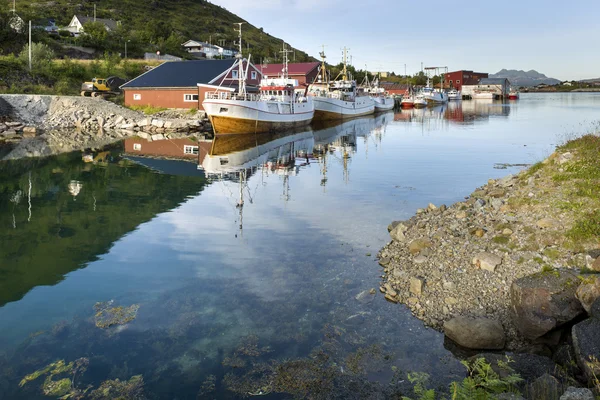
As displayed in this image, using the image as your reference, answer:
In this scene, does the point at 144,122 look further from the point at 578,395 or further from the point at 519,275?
the point at 578,395

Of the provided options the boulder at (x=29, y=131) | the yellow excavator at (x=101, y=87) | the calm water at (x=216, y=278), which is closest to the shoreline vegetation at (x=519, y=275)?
the calm water at (x=216, y=278)

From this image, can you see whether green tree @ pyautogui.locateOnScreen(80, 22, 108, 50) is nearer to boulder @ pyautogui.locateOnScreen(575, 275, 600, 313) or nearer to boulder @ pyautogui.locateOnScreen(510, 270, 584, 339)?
boulder @ pyautogui.locateOnScreen(510, 270, 584, 339)

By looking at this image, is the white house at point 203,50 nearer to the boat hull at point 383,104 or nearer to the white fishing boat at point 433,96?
the boat hull at point 383,104

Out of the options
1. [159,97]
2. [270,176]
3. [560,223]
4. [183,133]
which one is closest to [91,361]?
[560,223]

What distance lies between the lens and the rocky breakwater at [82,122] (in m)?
39.1

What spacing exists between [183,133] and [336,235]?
30.9 m

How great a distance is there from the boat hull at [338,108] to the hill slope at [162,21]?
43.2m

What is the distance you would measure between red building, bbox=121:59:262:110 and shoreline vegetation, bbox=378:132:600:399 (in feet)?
119

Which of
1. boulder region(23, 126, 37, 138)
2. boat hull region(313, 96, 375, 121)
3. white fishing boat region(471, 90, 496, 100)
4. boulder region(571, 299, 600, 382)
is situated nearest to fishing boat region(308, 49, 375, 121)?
boat hull region(313, 96, 375, 121)

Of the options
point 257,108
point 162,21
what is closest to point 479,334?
point 257,108

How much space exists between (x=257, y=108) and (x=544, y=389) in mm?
34858

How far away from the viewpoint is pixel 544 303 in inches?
281

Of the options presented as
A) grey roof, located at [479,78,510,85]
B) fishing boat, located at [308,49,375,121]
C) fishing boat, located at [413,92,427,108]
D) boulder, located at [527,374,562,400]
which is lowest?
boulder, located at [527,374,562,400]

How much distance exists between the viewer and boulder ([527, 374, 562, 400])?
5345 mm
